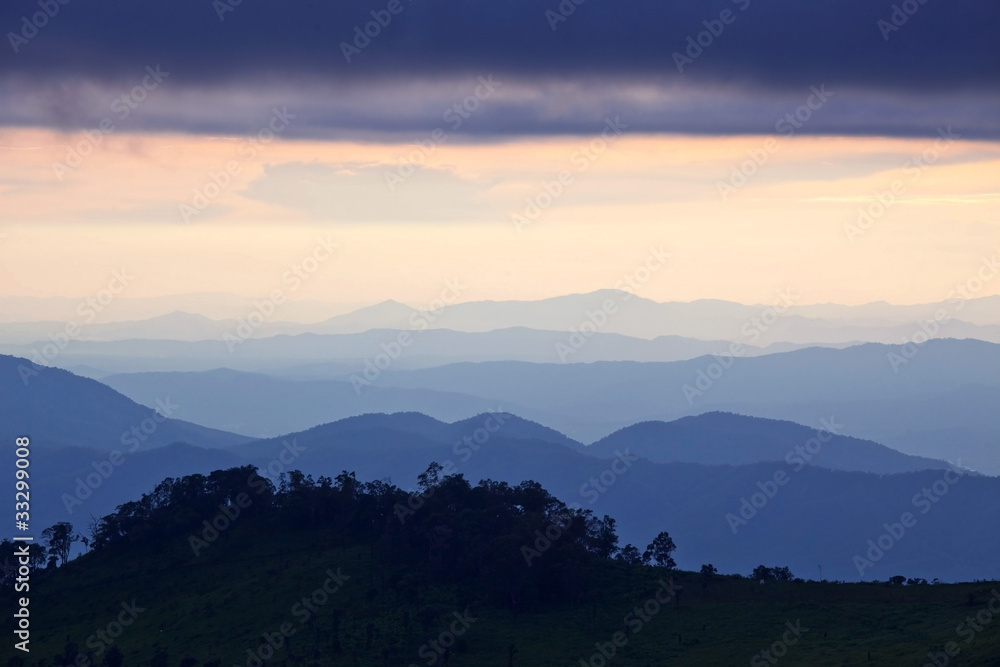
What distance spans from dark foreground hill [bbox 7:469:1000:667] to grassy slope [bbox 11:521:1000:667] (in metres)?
0.20

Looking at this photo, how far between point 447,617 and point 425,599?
3.84 m

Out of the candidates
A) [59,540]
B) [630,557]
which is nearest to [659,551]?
[630,557]

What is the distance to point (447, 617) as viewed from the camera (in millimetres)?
85062

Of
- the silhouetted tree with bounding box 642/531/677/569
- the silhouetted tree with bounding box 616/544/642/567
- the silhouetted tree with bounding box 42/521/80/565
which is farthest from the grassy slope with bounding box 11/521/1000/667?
the silhouetted tree with bounding box 42/521/80/565

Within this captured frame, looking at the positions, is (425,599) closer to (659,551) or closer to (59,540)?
(659,551)

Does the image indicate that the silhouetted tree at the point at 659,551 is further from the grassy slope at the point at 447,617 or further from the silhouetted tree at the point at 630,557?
the grassy slope at the point at 447,617

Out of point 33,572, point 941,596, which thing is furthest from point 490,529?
point 33,572

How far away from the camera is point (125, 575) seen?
106m

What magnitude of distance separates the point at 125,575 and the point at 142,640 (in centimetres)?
1704

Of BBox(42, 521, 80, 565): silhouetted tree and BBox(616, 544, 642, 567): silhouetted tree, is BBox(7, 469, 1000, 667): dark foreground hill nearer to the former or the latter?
BBox(616, 544, 642, 567): silhouetted tree

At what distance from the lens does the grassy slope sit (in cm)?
7412

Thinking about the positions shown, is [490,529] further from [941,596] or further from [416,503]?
[941,596]

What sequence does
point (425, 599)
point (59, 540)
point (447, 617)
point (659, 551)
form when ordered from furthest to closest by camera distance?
point (59, 540) → point (659, 551) → point (425, 599) → point (447, 617)

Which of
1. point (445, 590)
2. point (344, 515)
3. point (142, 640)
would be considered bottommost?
point (142, 640)
